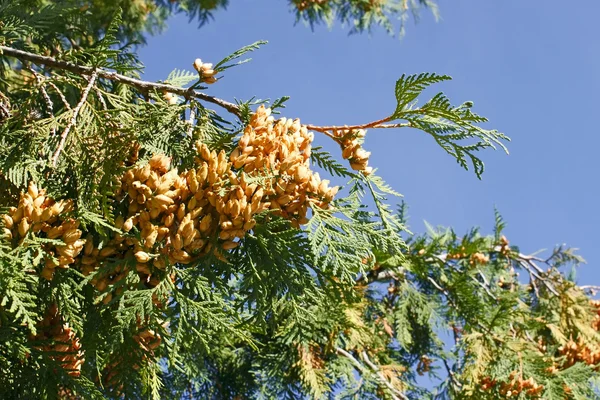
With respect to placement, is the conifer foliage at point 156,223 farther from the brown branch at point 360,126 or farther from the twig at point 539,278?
the twig at point 539,278

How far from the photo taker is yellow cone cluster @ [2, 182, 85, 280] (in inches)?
51.3

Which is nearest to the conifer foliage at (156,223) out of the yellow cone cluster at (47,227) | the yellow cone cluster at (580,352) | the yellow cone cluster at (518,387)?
the yellow cone cluster at (47,227)

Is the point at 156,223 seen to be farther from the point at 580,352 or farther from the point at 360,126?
the point at 580,352

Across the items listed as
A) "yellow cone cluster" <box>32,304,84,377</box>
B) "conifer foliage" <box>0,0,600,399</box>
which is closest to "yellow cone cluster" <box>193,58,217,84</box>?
"conifer foliage" <box>0,0,600,399</box>

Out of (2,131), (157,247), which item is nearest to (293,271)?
(157,247)

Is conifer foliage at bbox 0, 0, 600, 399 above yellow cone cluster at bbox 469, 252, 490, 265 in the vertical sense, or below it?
below

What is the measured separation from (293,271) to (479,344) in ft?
6.50

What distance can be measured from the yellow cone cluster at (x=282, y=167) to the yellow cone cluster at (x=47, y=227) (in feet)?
1.31

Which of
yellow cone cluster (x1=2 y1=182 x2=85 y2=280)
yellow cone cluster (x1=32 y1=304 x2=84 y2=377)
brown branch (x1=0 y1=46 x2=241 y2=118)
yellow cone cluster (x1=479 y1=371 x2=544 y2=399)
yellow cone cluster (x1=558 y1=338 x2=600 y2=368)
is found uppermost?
yellow cone cluster (x1=558 y1=338 x2=600 y2=368)

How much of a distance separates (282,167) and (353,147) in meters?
0.29

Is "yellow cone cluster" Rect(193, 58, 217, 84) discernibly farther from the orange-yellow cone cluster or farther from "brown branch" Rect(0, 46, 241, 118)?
the orange-yellow cone cluster

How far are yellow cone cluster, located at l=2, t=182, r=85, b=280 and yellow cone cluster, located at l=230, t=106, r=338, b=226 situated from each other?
399 millimetres

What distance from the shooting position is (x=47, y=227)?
134 centimetres

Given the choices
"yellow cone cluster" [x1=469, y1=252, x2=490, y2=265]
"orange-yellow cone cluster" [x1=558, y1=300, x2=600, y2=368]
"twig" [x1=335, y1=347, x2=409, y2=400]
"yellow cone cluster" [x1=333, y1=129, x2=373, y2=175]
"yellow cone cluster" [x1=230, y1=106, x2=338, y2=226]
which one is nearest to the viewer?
"yellow cone cluster" [x1=230, y1=106, x2=338, y2=226]
